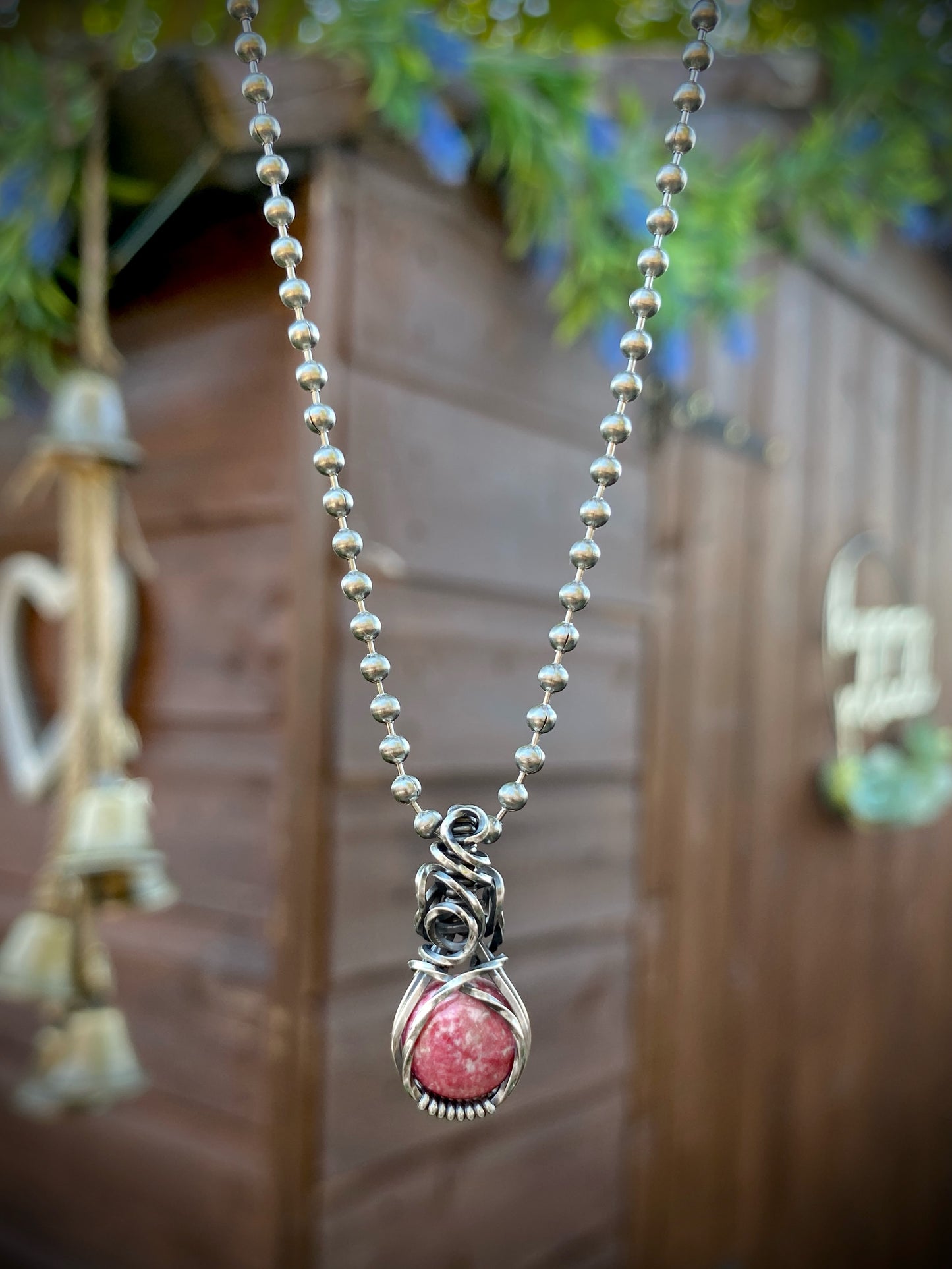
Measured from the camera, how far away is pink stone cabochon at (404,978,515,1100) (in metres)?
0.41

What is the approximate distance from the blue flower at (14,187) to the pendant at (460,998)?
0.75 m

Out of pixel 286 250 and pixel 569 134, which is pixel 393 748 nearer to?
pixel 286 250

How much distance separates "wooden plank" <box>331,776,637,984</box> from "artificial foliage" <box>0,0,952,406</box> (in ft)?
1.68

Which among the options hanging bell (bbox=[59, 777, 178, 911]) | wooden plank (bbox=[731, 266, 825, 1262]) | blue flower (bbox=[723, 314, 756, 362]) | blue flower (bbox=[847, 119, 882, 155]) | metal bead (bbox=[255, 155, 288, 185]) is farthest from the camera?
wooden plank (bbox=[731, 266, 825, 1262])

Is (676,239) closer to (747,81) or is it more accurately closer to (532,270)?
(532,270)

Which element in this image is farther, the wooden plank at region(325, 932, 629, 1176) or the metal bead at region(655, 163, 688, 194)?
the wooden plank at region(325, 932, 629, 1176)

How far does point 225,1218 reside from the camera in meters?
0.95

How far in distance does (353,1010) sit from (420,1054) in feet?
1.76

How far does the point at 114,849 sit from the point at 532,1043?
61 cm

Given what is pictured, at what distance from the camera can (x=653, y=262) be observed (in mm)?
387

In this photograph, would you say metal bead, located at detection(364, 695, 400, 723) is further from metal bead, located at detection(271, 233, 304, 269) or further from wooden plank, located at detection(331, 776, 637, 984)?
wooden plank, located at detection(331, 776, 637, 984)

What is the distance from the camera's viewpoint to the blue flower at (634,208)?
97cm

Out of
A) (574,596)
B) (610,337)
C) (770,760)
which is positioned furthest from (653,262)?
(770,760)

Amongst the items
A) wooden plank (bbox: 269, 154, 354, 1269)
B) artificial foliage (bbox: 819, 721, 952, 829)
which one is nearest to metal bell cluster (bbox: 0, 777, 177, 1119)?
wooden plank (bbox: 269, 154, 354, 1269)
